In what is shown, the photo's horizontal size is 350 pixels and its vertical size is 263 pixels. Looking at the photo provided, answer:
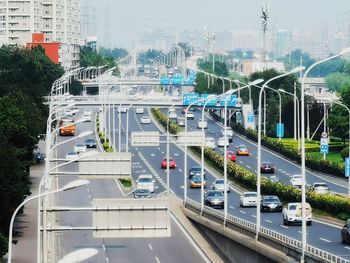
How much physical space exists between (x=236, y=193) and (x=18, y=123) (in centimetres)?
1422

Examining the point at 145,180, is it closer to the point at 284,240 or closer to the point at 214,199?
the point at 214,199

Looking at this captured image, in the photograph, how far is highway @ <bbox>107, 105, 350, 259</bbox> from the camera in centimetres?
6091

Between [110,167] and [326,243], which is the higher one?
[110,167]

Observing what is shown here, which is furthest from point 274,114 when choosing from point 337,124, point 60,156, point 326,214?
point 326,214

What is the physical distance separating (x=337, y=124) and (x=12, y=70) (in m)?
70.3

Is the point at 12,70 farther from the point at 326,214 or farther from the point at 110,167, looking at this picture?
the point at 110,167

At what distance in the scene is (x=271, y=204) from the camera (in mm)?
76812

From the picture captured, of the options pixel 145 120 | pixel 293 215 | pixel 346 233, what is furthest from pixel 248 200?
pixel 145 120

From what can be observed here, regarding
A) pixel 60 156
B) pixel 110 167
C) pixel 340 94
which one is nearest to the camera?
pixel 110 167

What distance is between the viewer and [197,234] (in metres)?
70.8

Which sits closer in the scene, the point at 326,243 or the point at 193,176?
the point at 326,243

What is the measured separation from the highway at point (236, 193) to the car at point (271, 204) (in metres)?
0.75

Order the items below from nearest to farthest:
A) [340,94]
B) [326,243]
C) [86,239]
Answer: [326,243] → [86,239] → [340,94]

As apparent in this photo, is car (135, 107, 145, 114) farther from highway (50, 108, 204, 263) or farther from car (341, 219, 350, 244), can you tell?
car (341, 219, 350, 244)
